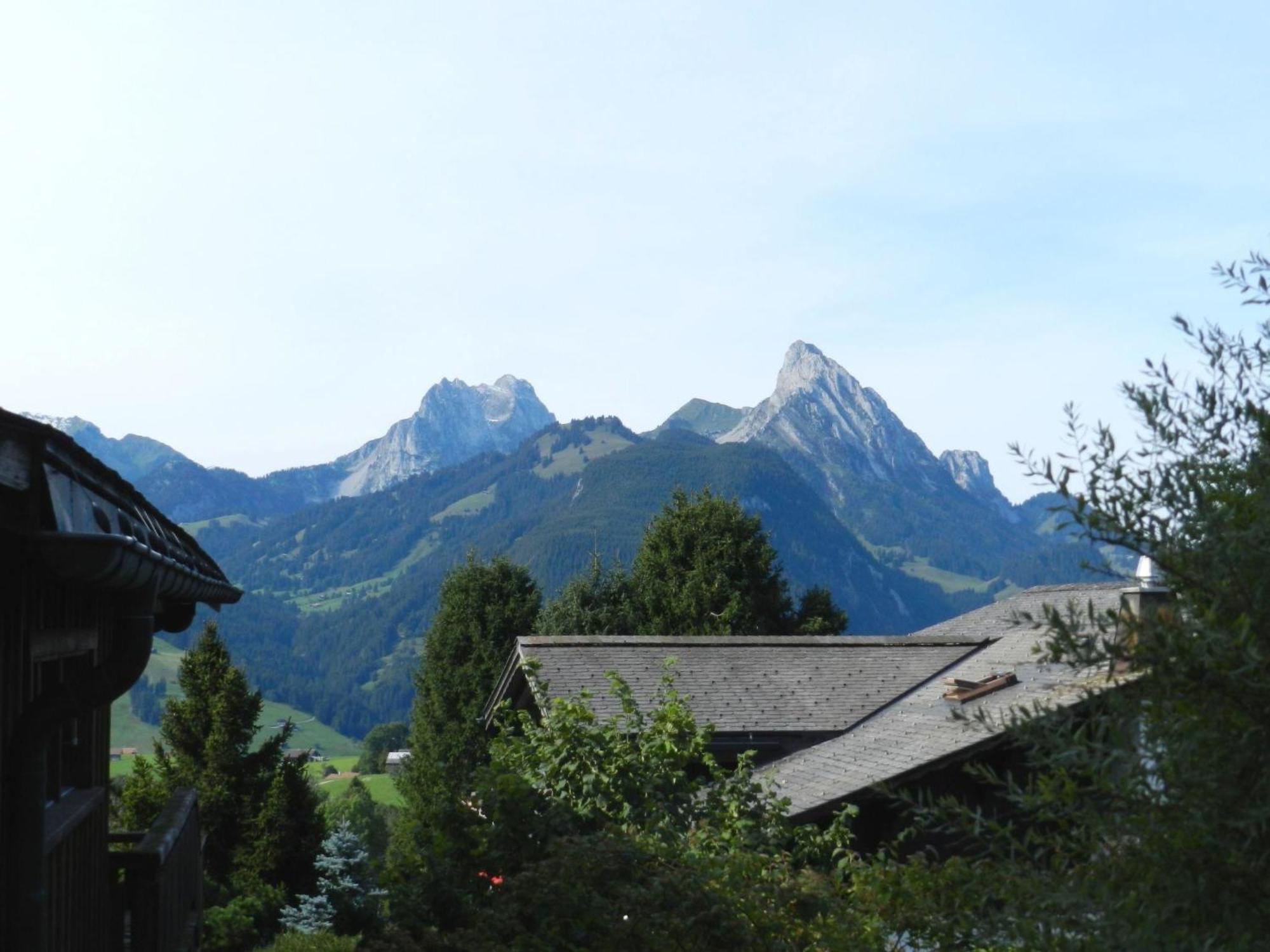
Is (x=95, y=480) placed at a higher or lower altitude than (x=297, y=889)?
higher

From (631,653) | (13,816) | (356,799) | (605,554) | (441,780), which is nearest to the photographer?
(13,816)

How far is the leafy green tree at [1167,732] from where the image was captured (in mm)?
2885

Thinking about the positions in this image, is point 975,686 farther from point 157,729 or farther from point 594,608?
point 157,729

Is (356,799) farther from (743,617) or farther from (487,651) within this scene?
(743,617)

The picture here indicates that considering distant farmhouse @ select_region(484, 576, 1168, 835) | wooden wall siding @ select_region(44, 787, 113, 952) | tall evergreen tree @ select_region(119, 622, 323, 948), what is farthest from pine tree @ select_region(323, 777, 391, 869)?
wooden wall siding @ select_region(44, 787, 113, 952)

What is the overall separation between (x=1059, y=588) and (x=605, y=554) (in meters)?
156

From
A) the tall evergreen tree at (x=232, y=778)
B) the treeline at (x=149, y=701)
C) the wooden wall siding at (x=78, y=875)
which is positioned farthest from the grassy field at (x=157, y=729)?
the wooden wall siding at (x=78, y=875)

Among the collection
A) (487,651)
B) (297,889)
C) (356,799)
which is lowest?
(356,799)

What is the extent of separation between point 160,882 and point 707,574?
3354 centimetres

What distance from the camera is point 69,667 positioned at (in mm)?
4898

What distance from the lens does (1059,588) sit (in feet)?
82.2

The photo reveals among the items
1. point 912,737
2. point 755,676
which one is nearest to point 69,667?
point 912,737

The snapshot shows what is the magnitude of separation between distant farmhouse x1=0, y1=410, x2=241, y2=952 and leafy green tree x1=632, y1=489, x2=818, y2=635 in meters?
32.5

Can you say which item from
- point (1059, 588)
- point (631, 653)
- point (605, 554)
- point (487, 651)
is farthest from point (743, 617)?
point (605, 554)
